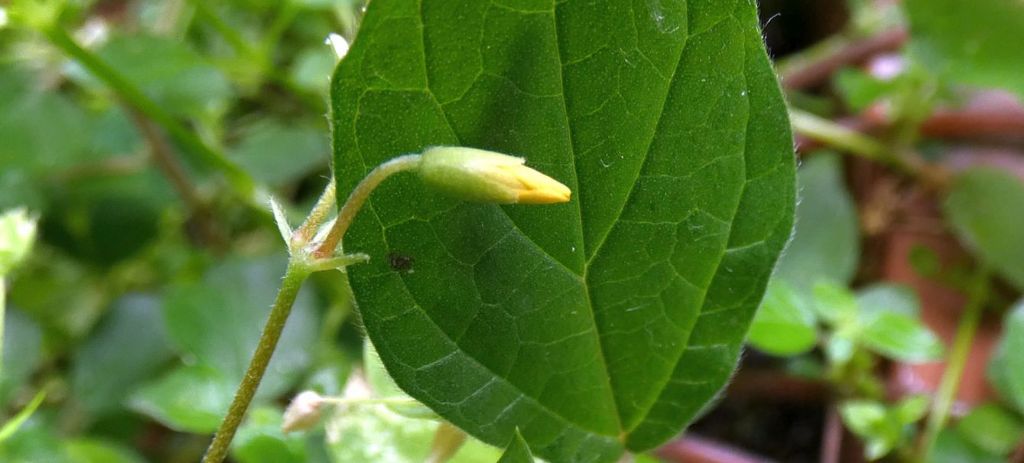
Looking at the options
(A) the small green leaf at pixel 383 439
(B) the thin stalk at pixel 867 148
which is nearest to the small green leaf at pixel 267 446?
(A) the small green leaf at pixel 383 439

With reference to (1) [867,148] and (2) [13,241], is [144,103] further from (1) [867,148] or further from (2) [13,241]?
(1) [867,148]

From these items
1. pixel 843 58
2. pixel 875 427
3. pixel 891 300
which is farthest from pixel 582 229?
pixel 843 58

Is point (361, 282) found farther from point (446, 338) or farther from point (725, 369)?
point (725, 369)

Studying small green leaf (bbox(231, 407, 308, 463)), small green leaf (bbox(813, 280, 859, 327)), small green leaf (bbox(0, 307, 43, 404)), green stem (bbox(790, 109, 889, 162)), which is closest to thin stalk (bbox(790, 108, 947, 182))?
green stem (bbox(790, 109, 889, 162))

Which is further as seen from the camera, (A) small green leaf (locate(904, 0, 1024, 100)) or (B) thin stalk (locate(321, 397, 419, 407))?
(A) small green leaf (locate(904, 0, 1024, 100))

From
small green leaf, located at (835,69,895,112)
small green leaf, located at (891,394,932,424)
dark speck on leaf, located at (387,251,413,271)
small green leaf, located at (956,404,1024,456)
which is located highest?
dark speck on leaf, located at (387,251,413,271)

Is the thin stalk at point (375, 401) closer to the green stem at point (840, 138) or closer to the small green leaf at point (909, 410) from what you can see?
Answer: the small green leaf at point (909, 410)

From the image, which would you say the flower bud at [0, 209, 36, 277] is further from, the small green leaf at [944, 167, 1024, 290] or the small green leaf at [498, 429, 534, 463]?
the small green leaf at [944, 167, 1024, 290]
